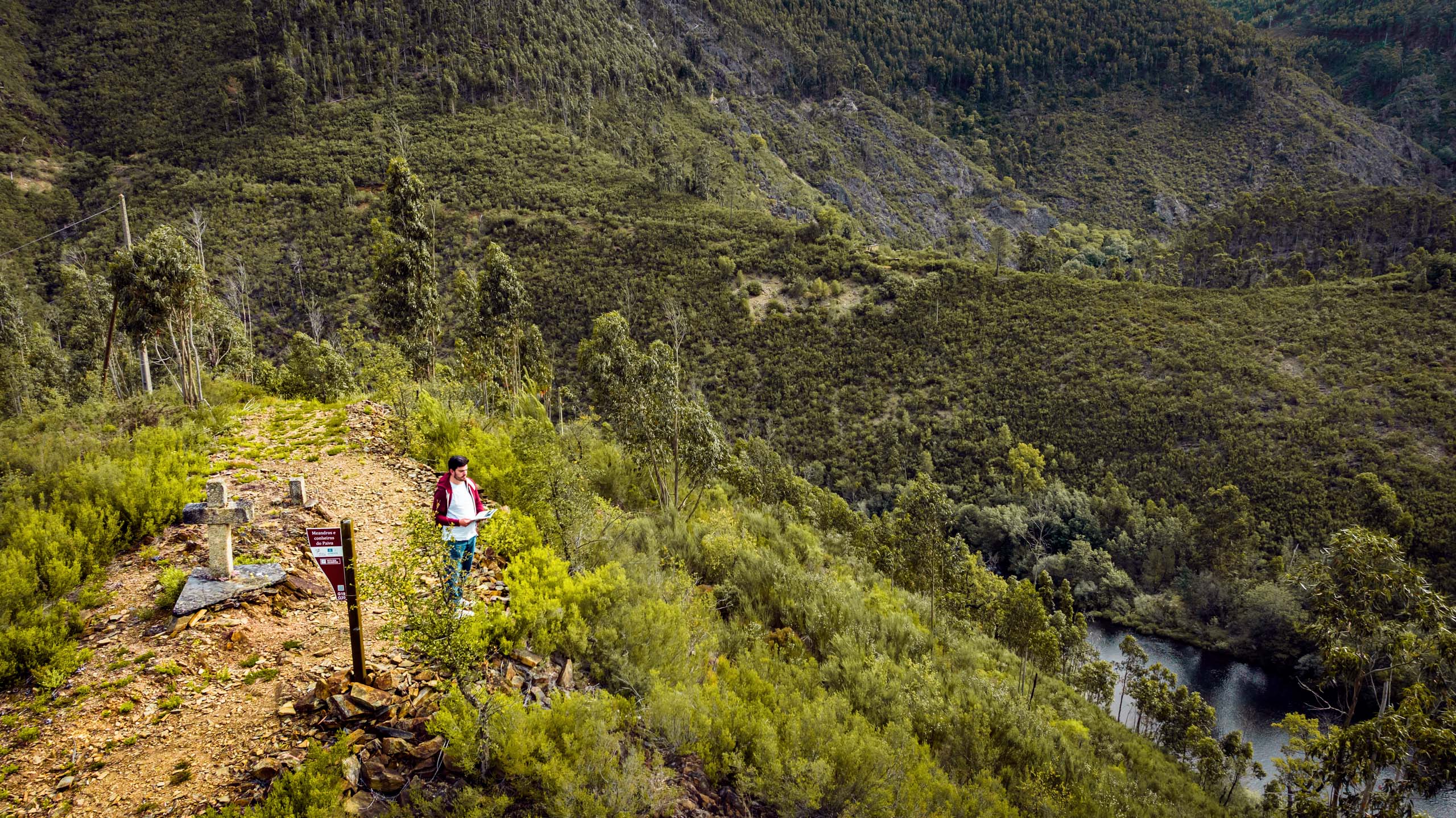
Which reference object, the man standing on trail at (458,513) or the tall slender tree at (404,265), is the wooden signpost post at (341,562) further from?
the tall slender tree at (404,265)

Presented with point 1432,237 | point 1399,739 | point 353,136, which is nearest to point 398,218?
point 1399,739

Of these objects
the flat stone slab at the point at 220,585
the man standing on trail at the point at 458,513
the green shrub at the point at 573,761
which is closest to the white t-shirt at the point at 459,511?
the man standing on trail at the point at 458,513

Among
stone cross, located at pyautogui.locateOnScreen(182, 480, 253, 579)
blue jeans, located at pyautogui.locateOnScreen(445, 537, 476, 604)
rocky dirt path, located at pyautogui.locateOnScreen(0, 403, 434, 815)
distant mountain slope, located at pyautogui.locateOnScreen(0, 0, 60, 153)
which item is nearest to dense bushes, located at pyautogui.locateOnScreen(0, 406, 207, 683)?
rocky dirt path, located at pyautogui.locateOnScreen(0, 403, 434, 815)

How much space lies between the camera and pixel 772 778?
6445 mm

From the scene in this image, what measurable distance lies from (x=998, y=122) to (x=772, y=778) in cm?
16575

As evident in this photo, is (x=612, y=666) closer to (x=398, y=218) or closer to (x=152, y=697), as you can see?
(x=152, y=697)

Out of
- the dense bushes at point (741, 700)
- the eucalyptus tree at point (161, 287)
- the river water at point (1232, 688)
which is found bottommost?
the river water at point (1232, 688)

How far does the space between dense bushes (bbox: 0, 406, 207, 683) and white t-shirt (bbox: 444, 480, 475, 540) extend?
3.44 metres

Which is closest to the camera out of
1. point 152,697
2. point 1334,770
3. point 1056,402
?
point 152,697

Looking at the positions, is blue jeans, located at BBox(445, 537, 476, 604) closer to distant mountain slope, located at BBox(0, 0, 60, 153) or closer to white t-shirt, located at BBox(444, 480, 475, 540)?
white t-shirt, located at BBox(444, 480, 475, 540)

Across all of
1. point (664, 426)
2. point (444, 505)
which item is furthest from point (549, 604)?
point (664, 426)

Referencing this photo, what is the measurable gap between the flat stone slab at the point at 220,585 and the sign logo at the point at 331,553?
97.8 inches

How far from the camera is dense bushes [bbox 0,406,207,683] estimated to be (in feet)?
19.1

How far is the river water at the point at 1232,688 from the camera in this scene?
3094 centimetres
